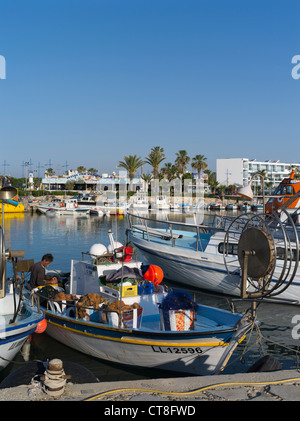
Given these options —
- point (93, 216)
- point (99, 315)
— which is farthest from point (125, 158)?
point (99, 315)

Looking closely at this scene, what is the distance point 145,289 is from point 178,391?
21.2 feet

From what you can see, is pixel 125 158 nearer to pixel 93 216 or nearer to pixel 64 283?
pixel 93 216

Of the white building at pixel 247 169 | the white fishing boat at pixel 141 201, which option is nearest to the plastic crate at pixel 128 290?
the white fishing boat at pixel 141 201

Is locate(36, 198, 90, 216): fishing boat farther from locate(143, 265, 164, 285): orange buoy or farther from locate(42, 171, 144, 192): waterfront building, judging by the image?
locate(143, 265, 164, 285): orange buoy

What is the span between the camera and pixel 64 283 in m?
14.9

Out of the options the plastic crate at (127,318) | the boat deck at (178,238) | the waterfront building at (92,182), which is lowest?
the plastic crate at (127,318)

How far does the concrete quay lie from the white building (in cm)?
14149

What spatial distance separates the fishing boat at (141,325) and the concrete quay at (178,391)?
2413mm

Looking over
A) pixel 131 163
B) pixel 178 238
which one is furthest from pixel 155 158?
pixel 178 238

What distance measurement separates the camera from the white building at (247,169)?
6212 inches

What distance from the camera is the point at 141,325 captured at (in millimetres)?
11367

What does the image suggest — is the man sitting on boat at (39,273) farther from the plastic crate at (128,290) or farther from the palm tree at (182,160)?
the palm tree at (182,160)

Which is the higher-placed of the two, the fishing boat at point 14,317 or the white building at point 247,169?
the white building at point 247,169

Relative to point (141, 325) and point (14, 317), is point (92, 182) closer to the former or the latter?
point (141, 325)
